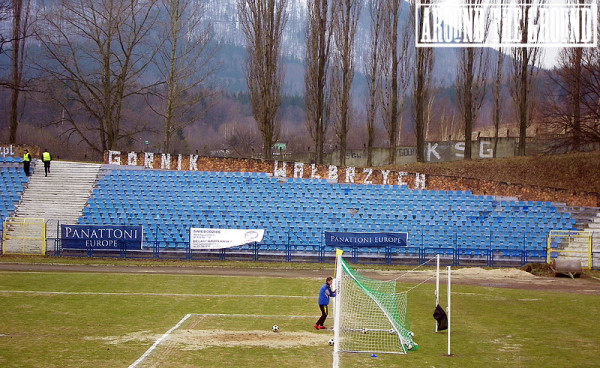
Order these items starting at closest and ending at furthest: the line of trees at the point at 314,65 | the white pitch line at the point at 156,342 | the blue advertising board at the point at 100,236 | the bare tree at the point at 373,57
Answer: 1. the white pitch line at the point at 156,342
2. the blue advertising board at the point at 100,236
3. the line of trees at the point at 314,65
4. the bare tree at the point at 373,57

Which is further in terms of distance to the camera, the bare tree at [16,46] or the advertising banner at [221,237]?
the bare tree at [16,46]

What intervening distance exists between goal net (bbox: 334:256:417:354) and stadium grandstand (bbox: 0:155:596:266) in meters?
11.8

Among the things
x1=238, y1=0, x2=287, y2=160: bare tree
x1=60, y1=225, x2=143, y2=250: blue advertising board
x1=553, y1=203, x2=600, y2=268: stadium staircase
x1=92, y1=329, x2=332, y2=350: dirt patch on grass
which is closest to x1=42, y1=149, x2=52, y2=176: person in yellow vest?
x1=60, y1=225, x2=143, y2=250: blue advertising board

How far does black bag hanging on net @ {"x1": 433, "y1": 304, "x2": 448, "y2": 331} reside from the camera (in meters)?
17.8

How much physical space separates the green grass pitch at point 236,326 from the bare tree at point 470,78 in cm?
2707

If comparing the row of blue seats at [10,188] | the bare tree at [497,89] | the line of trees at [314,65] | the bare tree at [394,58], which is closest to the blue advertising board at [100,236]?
the row of blue seats at [10,188]

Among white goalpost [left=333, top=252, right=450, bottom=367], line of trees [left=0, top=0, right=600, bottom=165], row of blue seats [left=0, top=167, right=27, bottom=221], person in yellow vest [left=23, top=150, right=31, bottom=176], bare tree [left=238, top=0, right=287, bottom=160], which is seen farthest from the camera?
bare tree [left=238, top=0, right=287, bottom=160]

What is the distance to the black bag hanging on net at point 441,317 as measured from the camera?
58.5 ft

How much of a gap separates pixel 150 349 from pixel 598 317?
1556 centimetres

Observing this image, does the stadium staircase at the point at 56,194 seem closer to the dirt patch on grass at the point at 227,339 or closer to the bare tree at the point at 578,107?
the dirt patch on grass at the point at 227,339

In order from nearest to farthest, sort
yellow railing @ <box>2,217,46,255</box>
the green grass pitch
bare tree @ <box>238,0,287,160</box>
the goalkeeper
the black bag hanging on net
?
the green grass pitch
the black bag hanging on net
the goalkeeper
yellow railing @ <box>2,217,46,255</box>
bare tree @ <box>238,0,287,160</box>

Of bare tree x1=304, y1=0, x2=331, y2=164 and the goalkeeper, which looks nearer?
the goalkeeper

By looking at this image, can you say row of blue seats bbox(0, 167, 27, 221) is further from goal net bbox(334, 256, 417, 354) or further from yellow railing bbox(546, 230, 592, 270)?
yellow railing bbox(546, 230, 592, 270)

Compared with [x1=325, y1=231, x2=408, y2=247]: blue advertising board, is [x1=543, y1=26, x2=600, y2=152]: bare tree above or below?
above
